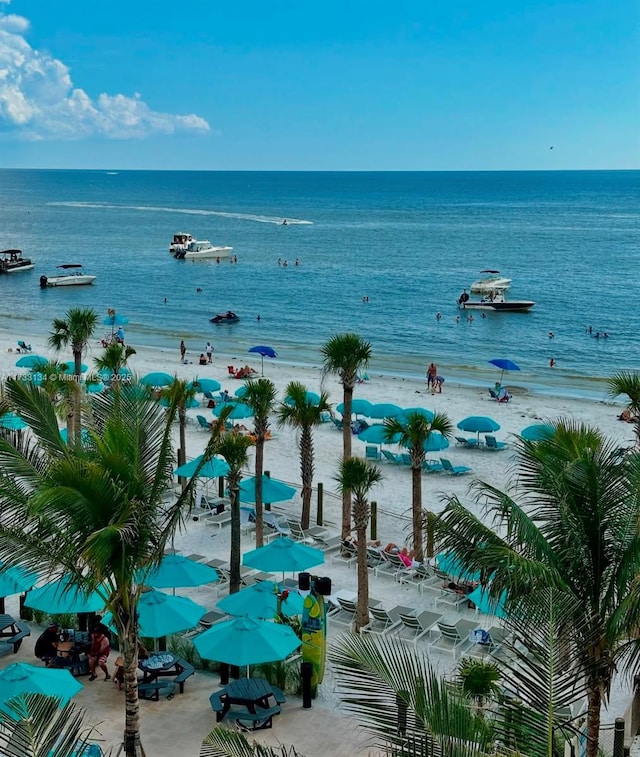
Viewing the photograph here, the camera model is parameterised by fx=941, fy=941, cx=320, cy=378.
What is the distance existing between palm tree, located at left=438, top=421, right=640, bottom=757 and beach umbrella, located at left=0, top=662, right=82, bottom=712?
5220mm

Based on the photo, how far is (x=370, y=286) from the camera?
261 ft

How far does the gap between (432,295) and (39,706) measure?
6952 cm

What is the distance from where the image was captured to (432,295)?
2950 inches

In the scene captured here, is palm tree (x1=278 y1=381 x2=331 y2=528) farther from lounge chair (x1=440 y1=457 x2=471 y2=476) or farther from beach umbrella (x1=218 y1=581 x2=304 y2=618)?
beach umbrella (x1=218 y1=581 x2=304 y2=618)

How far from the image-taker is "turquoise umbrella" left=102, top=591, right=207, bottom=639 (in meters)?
13.7

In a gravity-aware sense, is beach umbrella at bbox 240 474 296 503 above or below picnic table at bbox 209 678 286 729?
above

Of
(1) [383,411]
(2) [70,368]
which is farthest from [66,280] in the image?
(1) [383,411]

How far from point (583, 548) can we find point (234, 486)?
9.08 m

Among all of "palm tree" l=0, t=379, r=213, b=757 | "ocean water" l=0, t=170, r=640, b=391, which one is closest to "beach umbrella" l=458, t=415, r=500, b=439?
"ocean water" l=0, t=170, r=640, b=391

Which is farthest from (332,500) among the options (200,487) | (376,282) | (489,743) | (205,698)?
(376,282)

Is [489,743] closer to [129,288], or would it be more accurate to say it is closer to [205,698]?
[205,698]

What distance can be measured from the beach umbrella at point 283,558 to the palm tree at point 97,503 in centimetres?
636

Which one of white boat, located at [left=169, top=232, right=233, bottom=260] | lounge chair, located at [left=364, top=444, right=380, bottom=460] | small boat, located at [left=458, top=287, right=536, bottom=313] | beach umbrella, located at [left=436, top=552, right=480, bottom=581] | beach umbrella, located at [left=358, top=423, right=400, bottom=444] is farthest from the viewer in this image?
white boat, located at [left=169, top=232, right=233, bottom=260]

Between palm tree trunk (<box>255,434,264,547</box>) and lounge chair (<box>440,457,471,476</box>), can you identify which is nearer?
palm tree trunk (<box>255,434,264,547</box>)
